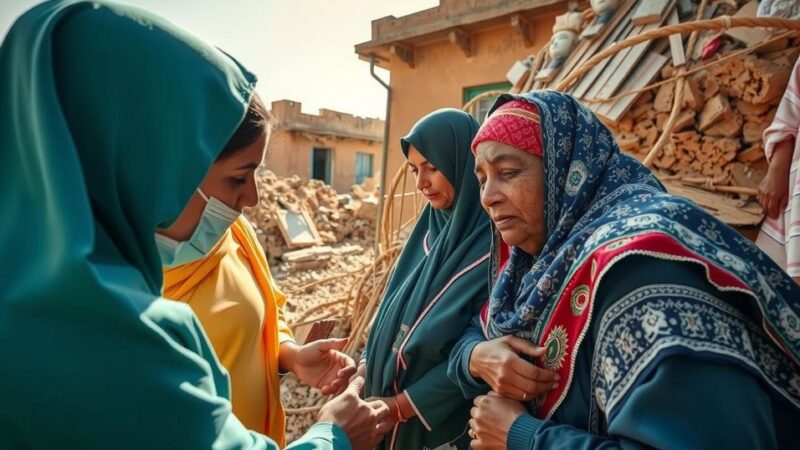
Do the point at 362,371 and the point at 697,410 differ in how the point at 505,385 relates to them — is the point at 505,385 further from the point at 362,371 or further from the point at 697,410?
the point at 362,371

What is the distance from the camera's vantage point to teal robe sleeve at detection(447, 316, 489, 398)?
1.51m

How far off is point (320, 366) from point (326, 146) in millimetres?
19472

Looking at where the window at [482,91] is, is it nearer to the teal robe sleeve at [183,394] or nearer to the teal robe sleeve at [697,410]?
the teal robe sleeve at [697,410]

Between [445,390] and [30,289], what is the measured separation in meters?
1.38

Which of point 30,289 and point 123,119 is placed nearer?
point 30,289

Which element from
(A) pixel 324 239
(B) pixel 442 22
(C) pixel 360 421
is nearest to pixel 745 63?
(C) pixel 360 421

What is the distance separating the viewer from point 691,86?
3.21 m

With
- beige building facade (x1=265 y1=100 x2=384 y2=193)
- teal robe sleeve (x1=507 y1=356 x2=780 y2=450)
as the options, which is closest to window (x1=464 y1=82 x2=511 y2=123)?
teal robe sleeve (x1=507 y1=356 x2=780 y2=450)

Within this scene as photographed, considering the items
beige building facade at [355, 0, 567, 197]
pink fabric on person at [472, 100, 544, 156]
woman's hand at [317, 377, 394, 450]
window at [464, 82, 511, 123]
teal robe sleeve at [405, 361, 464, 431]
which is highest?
beige building facade at [355, 0, 567, 197]

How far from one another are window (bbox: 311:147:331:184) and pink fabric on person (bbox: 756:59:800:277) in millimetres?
19291

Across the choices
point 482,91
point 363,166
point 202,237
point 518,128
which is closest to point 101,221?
point 202,237

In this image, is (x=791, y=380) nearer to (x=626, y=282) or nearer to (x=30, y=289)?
(x=626, y=282)

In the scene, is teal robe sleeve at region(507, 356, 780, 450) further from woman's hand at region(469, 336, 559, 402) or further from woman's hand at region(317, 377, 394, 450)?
woman's hand at region(317, 377, 394, 450)

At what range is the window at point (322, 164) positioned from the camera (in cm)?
2095
